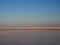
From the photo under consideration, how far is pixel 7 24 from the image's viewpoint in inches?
70.8

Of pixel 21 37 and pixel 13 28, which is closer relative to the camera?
pixel 21 37

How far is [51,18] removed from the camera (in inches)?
70.7

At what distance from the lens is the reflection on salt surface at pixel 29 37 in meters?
1.61

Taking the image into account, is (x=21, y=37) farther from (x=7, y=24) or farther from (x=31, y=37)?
(x=7, y=24)

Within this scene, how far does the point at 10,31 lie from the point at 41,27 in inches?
22.3

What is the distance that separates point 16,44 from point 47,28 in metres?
0.61

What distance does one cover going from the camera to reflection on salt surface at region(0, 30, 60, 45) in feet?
5.29

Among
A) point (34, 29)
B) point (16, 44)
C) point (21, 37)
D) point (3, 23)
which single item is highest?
point (3, 23)

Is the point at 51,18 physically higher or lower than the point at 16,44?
higher

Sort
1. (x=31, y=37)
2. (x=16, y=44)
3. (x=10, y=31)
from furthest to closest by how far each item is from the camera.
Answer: (x=10, y=31)
(x=31, y=37)
(x=16, y=44)

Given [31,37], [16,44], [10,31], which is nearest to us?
[16,44]

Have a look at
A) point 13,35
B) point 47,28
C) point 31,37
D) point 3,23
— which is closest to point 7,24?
point 3,23

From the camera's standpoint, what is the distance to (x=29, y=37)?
5.56 ft

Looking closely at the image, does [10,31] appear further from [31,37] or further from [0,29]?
[31,37]
